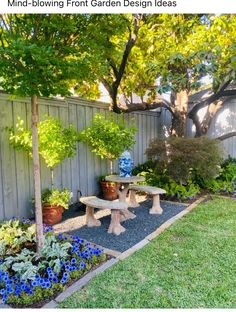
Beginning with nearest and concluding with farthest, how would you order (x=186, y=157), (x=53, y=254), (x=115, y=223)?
(x=53, y=254) < (x=115, y=223) < (x=186, y=157)

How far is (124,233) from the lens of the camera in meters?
3.41

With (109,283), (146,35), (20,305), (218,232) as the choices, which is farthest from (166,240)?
(146,35)

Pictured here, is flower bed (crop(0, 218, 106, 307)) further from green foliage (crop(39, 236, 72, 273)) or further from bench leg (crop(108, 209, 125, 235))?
bench leg (crop(108, 209, 125, 235))

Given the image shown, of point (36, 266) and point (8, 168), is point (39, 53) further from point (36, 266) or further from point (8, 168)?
point (8, 168)

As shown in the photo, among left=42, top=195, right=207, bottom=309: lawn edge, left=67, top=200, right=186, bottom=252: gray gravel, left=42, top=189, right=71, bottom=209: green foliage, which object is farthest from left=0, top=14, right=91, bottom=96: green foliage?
Result: left=42, top=189, right=71, bottom=209: green foliage

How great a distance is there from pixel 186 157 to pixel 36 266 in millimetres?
3596

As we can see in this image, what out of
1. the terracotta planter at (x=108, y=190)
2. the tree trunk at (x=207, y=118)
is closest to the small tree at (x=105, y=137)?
the terracotta planter at (x=108, y=190)

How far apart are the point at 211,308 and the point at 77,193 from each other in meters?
3.36

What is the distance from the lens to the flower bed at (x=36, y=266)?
202 cm

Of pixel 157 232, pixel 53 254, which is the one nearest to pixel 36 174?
pixel 53 254

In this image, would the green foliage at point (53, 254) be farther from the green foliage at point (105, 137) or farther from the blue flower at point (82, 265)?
the green foliage at point (105, 137)

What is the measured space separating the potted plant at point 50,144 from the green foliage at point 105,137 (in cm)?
70

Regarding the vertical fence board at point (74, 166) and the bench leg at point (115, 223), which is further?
the vertical fence board at point (74, 166)

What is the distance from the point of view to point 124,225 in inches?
146
